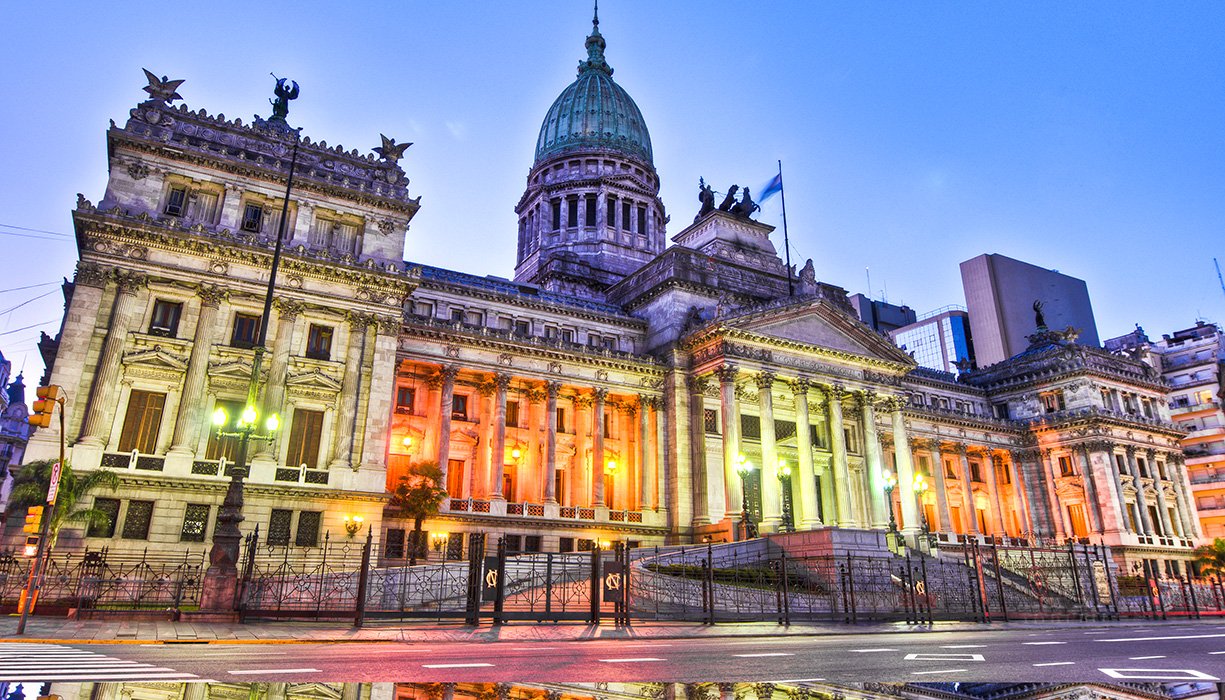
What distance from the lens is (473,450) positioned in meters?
46.6

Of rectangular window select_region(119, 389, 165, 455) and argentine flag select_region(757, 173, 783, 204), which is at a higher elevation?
argentine flag select_region(757, 173, 783, 204)

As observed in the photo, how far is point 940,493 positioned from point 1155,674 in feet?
187

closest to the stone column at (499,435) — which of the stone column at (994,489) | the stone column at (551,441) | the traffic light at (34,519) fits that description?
the stone column at (551,441)

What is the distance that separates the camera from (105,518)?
3003cm

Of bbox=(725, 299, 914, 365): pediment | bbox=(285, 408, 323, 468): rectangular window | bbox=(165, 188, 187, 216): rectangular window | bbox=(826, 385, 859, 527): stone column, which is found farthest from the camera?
bbox=(725, 299, 914, 365): pediment

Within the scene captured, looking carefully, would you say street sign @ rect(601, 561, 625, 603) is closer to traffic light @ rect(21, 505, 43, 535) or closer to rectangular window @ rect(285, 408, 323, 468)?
traffic light @ rect(21, 505, 43, 535)

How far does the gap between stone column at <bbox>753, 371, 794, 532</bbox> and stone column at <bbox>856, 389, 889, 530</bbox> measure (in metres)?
7.56

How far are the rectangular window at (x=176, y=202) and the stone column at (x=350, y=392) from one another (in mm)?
9657

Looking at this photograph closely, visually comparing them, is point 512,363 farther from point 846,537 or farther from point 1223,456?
point 1223,456

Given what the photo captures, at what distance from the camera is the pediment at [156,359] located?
1350 inches

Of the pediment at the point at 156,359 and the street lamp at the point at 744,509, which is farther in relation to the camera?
the street lamp at the point at 744,509

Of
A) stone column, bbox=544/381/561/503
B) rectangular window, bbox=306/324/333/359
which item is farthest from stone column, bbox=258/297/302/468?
stone column, bbox=544/381/561/503

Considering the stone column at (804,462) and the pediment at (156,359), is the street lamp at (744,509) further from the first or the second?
the pediment at (156,359)

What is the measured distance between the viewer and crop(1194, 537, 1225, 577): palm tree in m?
57.2
